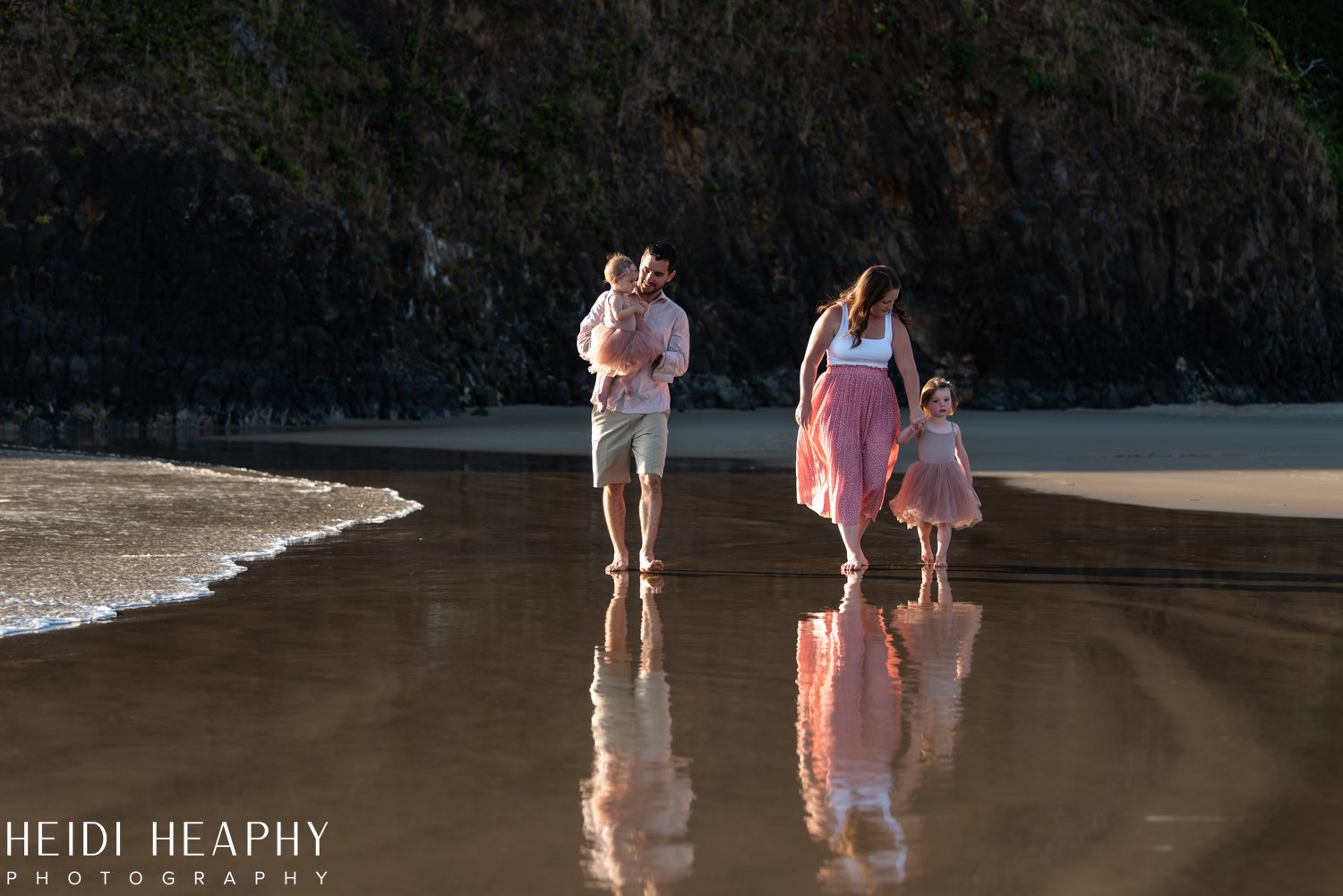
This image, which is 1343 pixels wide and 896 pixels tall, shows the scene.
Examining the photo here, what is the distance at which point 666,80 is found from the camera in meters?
32.0

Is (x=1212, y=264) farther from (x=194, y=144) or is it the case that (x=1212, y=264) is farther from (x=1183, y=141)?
(x=194, y=144)

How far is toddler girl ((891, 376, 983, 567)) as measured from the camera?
8.41m

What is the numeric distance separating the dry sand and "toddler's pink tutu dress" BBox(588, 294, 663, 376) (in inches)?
189

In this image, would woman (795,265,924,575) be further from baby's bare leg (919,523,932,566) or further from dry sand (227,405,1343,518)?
dry sand (227,405,1343,518)

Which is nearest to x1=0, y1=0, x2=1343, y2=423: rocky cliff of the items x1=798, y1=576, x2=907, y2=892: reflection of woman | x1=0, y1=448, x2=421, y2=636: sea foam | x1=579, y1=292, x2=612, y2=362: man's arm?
x1=0, y1=448, x2=421, y2=636: sea foam

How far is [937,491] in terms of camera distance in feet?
27.9

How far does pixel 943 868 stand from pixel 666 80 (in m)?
29.9

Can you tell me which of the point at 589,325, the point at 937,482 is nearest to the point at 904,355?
the point at 937,482

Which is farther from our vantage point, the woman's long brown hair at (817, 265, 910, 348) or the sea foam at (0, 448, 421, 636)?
the woman's long brown hair at (817, 265, 910, 348)

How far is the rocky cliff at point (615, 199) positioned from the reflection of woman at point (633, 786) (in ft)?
65.9

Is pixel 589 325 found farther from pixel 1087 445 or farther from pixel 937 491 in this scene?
pixel 1087 445

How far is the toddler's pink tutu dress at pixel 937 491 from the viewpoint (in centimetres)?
841

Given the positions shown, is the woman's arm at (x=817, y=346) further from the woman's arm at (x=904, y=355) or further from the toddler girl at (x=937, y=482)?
the toddler girl at (x=937, y=482)

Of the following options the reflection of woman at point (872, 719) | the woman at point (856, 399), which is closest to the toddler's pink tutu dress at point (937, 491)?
the woman at point (856, 399)
